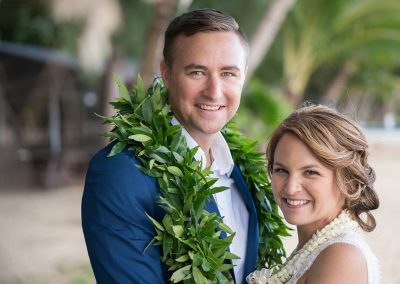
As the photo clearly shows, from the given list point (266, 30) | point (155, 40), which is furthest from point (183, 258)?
point (266, 30)

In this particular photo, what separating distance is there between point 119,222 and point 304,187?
0.64 m

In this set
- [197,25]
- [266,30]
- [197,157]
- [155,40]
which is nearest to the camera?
[197,25]

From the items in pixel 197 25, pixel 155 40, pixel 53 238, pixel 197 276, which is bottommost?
pixel 53 238

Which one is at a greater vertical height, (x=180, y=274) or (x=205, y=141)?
(x=205, y=141)

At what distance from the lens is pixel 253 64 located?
24.1ft

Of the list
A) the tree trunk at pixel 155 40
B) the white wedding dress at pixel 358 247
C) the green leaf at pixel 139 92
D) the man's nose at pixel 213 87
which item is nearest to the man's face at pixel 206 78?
the man's nose at pixel 213 87

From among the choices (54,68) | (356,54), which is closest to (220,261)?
(54,68)

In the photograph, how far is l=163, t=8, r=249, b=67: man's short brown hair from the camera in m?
2.02

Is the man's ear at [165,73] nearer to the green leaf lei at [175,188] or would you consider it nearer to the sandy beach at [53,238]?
the green leaf lei at [175,188]

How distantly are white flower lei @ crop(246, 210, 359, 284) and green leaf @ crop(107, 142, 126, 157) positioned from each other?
680mm

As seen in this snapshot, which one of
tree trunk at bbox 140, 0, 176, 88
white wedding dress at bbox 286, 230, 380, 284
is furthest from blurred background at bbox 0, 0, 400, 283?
white wedding dress at bbox 286, 230, 380, 284

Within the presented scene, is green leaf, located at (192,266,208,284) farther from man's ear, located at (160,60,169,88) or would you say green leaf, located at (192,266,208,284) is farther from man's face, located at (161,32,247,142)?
man's ear, located at (160,60,169,88)

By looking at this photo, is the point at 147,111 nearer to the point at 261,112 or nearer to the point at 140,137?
the point at 140,137

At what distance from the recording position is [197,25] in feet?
6.65
